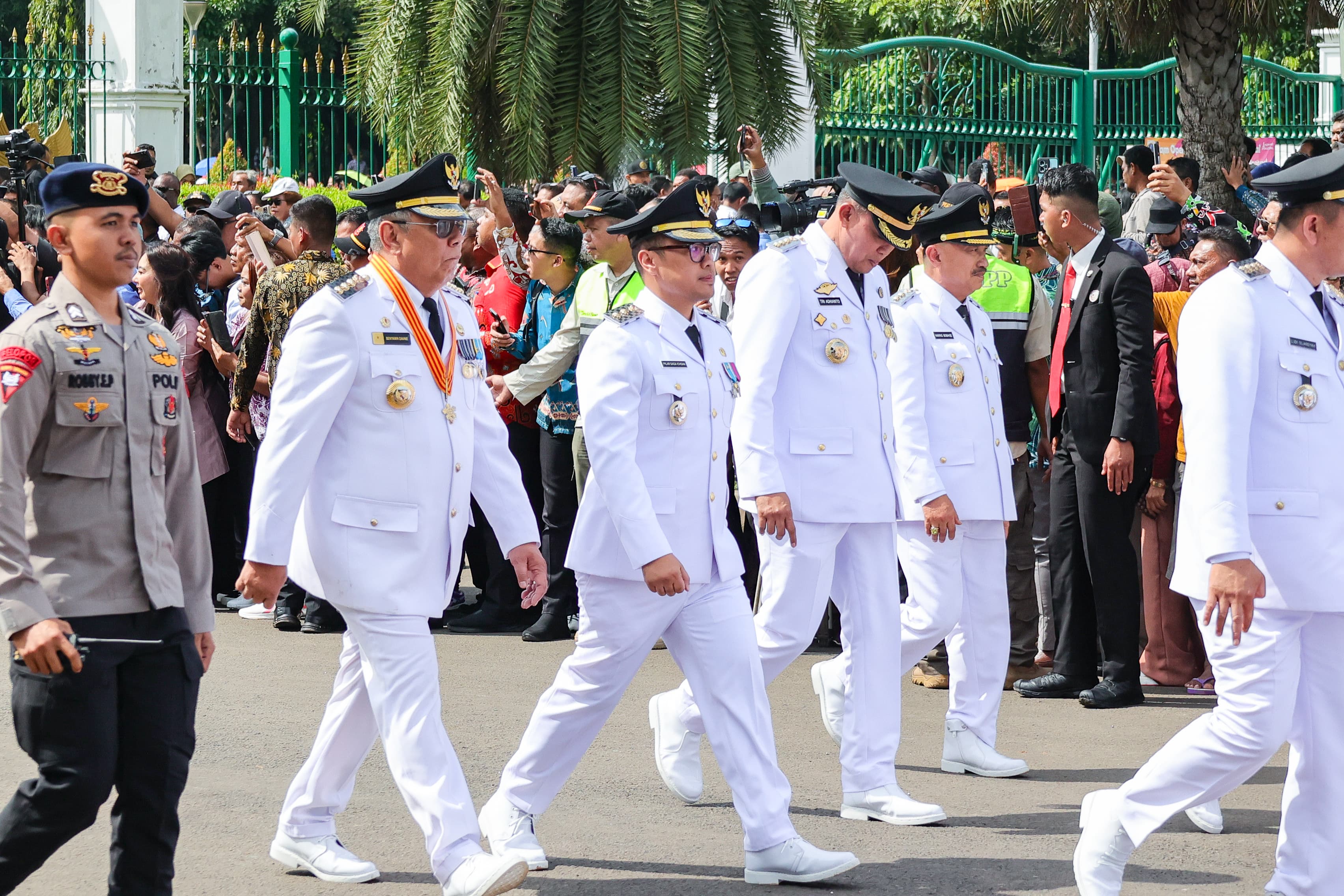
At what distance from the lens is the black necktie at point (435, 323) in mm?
4918

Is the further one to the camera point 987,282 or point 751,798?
point 987,282

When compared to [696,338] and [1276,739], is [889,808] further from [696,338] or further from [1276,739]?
[696,338]

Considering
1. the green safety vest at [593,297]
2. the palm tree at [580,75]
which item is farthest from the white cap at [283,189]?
the green safety vest at [593,297]

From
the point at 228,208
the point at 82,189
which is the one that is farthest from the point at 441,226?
the point at 228,208

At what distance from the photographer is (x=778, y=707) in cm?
749

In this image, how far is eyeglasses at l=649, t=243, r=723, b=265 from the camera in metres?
5.29

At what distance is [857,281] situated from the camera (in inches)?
237

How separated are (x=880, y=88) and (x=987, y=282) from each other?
916 cm

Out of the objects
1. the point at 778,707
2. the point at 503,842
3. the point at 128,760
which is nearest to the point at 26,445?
the point at 128,760

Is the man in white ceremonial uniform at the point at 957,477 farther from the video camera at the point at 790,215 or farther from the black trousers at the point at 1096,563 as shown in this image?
the video camera at the point at 790,215

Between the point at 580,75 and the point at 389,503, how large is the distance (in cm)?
732

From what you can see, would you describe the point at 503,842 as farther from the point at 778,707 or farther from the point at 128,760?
the point at 778,707

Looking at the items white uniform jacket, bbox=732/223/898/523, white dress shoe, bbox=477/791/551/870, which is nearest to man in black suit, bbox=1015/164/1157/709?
white uniform jacket, bbox=732/223/898/523

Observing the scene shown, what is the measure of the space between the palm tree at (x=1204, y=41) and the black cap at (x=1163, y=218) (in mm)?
4893
